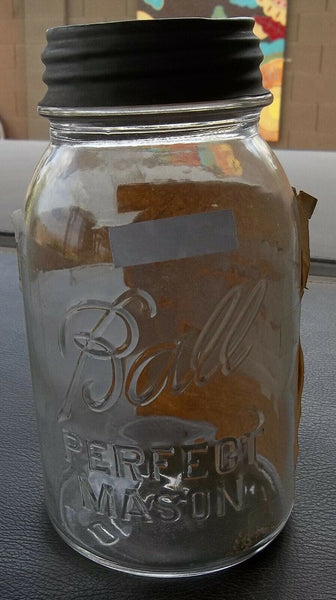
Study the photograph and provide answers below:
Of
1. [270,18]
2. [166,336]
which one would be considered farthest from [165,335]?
[270,18]

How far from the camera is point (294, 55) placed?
2.71m

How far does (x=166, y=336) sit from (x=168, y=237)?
0.07 m

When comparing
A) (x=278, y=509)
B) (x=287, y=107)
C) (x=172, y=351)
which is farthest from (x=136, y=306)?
(x=287, y=107)

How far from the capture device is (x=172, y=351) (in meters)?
0.41

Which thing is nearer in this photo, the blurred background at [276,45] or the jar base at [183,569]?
the jar base at [183,569]

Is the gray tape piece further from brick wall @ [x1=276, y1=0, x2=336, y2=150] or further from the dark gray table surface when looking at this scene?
brick wall @ [x1=276, y1=0, x2=336, y2=150]

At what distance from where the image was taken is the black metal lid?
31 cm

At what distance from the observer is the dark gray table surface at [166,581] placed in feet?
1.21

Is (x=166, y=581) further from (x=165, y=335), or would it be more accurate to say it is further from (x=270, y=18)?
(x=270, y=18)

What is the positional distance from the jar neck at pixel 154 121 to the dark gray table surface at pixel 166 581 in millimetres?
228

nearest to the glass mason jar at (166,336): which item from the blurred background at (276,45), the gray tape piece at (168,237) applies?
the gray tape piece at (168,237)

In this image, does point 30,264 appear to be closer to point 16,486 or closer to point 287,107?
point 16,486

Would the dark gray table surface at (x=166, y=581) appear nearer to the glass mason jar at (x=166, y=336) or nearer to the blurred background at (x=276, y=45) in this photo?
the glass mason jar at (x=166, y=336)

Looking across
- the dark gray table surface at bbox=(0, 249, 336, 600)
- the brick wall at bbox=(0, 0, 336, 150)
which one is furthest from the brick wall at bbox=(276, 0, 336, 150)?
the dark gray table surface at bbox=(0, 249, 336, 600)
